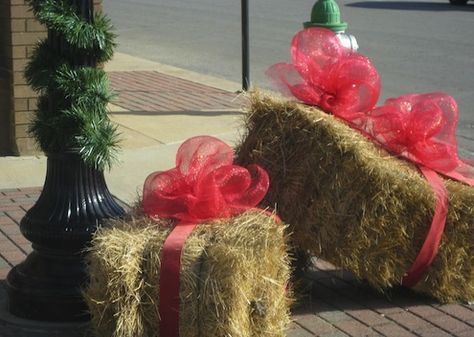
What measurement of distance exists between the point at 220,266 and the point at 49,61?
1452mm

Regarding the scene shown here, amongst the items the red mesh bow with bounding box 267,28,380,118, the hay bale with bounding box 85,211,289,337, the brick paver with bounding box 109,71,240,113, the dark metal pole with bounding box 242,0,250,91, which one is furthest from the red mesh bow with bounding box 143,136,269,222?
the dark metal pole with bounding box 242,0,250,91

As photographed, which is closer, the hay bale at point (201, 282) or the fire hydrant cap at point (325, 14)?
the hay bale at point (201, 282)

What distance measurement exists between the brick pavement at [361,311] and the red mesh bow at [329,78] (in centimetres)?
101

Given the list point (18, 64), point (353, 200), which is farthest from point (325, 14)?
point (353, 200)

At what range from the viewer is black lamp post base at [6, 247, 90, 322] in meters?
4.80

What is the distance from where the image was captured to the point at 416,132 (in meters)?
5.23

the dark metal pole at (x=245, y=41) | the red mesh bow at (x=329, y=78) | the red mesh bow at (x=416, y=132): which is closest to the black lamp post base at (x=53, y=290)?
the red mesh bow at (x=329, y=78)

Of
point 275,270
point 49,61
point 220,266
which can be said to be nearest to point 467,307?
point 275,270

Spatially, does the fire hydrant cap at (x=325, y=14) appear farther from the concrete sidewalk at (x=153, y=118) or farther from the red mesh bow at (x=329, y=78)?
the red mesh bow at (x=329, y=78)

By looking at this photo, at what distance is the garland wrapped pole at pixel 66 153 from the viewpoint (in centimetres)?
472

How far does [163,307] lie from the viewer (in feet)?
13.6

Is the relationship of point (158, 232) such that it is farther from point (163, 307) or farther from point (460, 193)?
point (460, 193)

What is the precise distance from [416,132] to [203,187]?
137 centimetres

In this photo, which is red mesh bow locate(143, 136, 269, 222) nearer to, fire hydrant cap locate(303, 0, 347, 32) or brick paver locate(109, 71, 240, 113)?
fire hydrant cap locate(303, 0, 347, 32)
